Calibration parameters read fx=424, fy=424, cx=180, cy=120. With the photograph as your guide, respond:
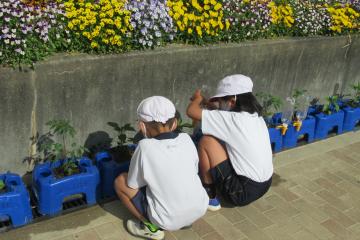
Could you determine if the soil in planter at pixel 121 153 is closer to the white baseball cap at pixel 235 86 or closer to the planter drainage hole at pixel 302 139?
the white baseball cap at pixel 235 86

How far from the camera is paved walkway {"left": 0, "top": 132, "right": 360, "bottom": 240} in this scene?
331 cm

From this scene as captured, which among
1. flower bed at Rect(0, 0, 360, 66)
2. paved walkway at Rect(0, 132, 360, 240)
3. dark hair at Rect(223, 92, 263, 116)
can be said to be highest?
flower bed at Rect(0, 0, 360, 66)

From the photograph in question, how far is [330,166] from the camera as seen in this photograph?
465 centimetres

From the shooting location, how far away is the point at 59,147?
3.43 m

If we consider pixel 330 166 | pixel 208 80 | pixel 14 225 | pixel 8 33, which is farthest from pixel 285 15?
pixel 14 225

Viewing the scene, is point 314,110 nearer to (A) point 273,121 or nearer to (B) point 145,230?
(A) point 273,121

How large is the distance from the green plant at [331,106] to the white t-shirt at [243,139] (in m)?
2.19

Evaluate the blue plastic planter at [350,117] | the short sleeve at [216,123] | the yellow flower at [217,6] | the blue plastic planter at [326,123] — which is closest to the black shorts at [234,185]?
the short sleeve at [216,123]

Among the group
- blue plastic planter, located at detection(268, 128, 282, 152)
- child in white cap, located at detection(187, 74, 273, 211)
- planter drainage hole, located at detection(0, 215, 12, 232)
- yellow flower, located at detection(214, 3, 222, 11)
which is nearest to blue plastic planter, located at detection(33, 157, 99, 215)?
planter drainage hole, located at detection(0, 215, 12, 232)

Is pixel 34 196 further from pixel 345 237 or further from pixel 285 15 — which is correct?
pixel 285 15

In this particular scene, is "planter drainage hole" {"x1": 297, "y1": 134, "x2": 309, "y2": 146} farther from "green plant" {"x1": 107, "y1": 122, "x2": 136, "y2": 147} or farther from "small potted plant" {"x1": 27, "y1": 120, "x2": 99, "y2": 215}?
"small potted plant" {"x1": 27, "y1": 120, "x2": 99, "y2": 215}

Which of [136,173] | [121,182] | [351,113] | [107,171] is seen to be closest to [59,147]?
[107,171]

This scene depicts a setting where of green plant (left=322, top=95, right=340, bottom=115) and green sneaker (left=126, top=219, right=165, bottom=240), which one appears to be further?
green plant (left=322, top=95, right=340, bottom=115)

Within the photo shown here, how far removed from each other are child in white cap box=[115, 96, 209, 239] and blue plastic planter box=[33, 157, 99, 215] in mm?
504
